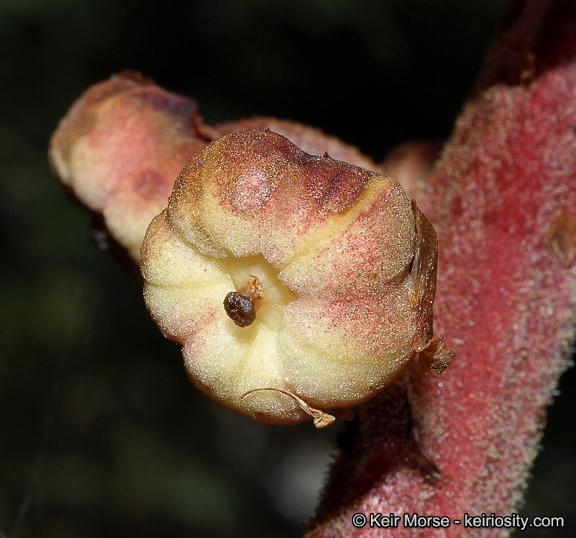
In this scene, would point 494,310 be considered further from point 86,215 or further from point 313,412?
point 86,215

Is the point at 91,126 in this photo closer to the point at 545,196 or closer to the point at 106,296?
the point at 545,196

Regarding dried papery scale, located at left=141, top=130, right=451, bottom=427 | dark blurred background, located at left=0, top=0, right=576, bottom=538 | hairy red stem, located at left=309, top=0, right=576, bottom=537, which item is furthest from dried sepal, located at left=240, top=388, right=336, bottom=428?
dark blurred background, located at left=0, top=0, right=576, bottom=538

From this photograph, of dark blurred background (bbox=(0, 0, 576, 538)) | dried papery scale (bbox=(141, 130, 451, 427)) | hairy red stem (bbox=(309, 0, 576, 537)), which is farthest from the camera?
dark blurred background (bbox=(0, 0, 576, 538))

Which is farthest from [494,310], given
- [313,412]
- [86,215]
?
[86,215]

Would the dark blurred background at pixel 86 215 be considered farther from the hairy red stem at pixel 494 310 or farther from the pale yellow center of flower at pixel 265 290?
the pale yellow center of flower at pixel 265 290

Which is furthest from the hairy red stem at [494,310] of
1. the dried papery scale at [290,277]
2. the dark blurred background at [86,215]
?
the dark blurred background at [86,215]

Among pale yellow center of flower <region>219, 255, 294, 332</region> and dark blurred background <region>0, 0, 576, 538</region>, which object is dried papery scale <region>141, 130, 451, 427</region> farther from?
dark blurred background <region>0, 0, 576, 538</region>
